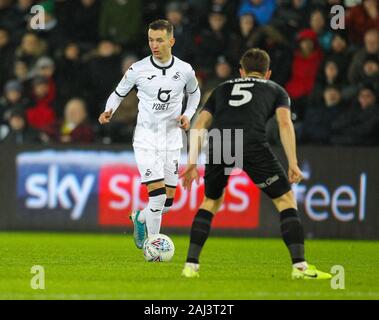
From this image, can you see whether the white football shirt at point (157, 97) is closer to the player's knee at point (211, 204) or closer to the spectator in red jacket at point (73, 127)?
the player's knee at point (211, 204)

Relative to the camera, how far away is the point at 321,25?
55.1ft

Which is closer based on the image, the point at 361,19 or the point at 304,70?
the point at 304,70

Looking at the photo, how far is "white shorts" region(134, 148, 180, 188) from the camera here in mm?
11109

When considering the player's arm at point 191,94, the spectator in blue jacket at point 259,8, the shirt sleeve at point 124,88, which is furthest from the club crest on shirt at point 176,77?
the spectator in blue jacket at point 259,8

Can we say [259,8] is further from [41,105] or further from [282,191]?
[282,191]

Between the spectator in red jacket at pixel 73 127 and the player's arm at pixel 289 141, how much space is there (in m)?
7.37

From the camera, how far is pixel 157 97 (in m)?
11.2

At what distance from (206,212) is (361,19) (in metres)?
8.34

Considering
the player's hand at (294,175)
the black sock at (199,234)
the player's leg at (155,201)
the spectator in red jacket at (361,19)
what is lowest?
the black sock at (199,234)

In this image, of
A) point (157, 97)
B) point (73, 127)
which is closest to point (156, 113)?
point (157, 97)

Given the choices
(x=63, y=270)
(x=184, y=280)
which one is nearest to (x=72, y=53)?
(x=63, y=270)

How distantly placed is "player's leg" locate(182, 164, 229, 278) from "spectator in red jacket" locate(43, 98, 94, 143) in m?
7.08

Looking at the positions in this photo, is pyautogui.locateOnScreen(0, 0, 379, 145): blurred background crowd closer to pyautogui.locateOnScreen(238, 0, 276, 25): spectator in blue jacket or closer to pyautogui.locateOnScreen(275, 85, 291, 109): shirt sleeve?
pyautogui.locateOnScreen(238, 0, 276, 25): spectator in blue jacket

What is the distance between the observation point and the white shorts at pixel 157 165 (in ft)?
36.4
